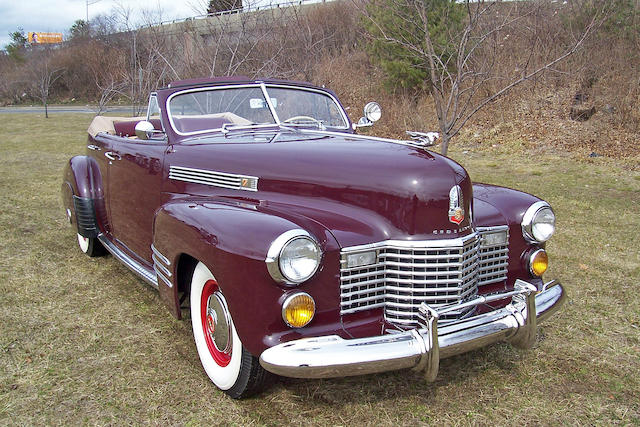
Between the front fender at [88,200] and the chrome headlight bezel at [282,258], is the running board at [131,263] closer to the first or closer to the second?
the front fender at [88,200]

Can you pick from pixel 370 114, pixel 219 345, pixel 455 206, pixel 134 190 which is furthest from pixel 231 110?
pixel 455 206

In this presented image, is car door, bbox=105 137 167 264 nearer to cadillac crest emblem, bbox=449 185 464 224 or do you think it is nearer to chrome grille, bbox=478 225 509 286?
cadillac crest emblem, bbox=449 185 464 224

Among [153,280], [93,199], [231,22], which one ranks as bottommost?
[153,280]

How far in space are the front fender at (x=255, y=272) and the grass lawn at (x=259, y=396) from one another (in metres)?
0.51

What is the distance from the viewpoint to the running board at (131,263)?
3.43 m

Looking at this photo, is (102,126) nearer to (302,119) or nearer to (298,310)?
(302,119)

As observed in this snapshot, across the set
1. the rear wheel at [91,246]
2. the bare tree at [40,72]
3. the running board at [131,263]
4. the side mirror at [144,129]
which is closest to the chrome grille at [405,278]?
the running board at [131,263]

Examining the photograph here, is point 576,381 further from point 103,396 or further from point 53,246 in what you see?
point 53,246

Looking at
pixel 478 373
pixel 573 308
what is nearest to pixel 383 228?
pixel 478 373

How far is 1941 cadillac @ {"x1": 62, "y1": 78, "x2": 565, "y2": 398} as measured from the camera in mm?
2234

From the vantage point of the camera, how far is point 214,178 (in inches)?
121

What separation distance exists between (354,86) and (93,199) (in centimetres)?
1275

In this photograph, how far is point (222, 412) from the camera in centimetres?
253

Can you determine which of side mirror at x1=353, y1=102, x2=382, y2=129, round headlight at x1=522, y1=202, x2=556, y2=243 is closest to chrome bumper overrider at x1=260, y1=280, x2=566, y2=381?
round headlight at x1=522, y1=202, x2=556, y2=243
